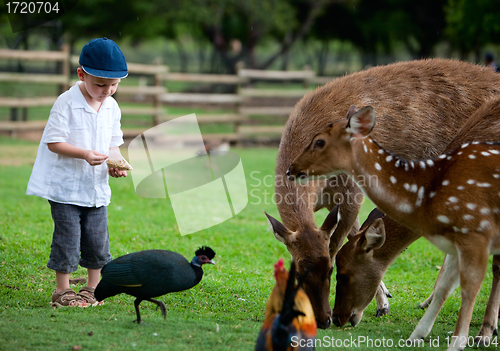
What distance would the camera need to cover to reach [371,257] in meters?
4.82

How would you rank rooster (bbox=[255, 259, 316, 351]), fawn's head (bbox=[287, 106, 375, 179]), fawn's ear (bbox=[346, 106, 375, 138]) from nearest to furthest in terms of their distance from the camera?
1. rooster (bbox=[255, 259, 316, 351])
2. fawn's ear (bbox=[346, 106, 375, 138])
3. fawn's head (bbox=[287, 106, 375, 179])

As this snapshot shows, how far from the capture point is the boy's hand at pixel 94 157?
4.50 m

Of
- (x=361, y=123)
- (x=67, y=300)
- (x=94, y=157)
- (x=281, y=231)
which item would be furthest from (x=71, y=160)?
(x=361, y=123)

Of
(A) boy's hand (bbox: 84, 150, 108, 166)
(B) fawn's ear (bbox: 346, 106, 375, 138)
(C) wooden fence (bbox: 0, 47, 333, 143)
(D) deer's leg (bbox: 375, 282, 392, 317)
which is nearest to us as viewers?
(B) fawn's ear (bbox: 346, 106, 375, 138)

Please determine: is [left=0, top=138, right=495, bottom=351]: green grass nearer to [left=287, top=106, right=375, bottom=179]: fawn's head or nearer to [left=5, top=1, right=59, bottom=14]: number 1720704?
[left=287, top=106, right=375, bottom=179]: fawn's head

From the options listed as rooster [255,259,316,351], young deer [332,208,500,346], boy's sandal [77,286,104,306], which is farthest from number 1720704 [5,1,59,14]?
rooster [255,259,316,351]

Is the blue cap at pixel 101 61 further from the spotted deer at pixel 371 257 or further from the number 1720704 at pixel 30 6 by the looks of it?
the number 1720704 at pixel 30 6

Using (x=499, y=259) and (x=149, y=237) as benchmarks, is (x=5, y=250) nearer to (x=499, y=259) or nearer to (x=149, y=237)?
(x=149, y=237)

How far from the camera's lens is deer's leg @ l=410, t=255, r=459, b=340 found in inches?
168

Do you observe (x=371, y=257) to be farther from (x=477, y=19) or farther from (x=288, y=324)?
(x=477, y=19)

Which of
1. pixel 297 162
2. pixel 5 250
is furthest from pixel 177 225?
pixel 297 162

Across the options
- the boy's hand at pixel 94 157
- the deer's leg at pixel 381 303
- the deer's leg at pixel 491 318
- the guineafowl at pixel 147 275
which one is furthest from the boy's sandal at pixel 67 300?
the deer's leg at pixel 491 318

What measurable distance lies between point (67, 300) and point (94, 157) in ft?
4.05

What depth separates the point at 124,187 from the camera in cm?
1045
